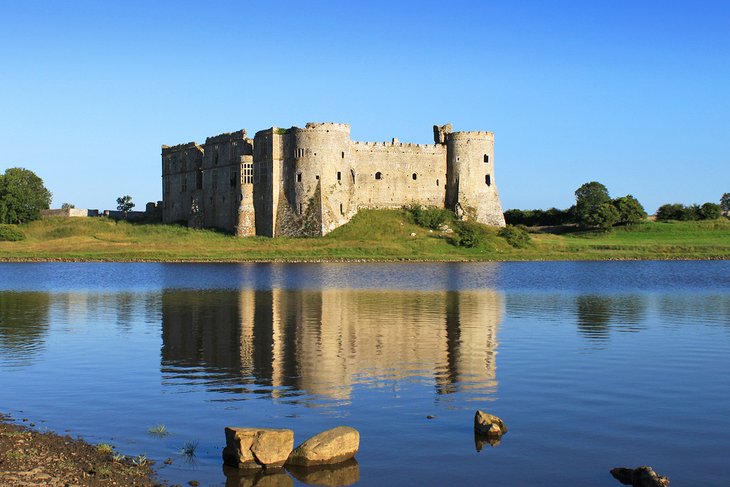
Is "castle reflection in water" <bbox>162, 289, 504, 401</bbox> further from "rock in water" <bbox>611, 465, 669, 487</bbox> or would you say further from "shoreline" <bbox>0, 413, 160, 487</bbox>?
"rock in water" <bbox>611, 465, 669, 487</bbox>

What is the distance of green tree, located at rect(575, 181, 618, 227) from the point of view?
96.1 meters

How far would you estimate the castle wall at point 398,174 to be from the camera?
84.1 m

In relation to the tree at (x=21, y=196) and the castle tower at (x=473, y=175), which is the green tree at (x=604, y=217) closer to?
the castle tower at (x=473, y=175)

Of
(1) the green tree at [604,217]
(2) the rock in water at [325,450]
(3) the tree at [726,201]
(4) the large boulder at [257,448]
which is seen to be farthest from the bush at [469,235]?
(3) the tree at [726,201]

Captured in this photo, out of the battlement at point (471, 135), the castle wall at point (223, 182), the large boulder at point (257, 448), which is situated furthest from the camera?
the battlement at point (471, 135)

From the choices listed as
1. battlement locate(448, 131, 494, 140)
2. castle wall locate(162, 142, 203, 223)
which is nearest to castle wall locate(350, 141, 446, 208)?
battlement locate(448, 131, 494, 140)

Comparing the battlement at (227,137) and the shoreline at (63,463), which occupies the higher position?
the battlement at (227,137)

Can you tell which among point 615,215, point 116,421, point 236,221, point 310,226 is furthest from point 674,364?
point 615,215

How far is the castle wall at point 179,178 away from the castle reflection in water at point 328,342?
2054 inches

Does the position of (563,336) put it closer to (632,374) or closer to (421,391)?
(632,374)

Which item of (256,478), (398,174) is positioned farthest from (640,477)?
(398,174)

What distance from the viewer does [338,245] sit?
250ft

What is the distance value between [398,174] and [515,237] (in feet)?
41.7

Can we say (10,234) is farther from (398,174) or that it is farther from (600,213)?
(600,213)
